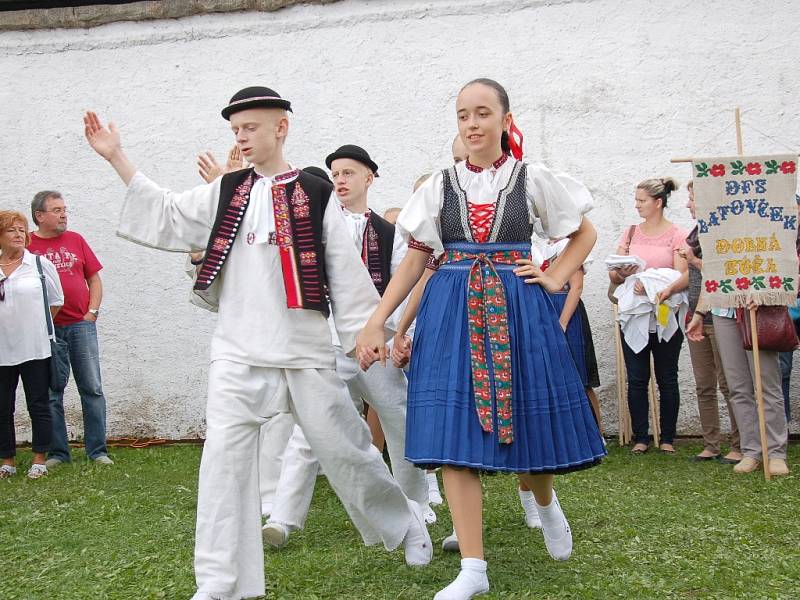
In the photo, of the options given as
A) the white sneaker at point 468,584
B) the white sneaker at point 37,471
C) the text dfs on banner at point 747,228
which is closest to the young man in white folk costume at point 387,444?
the white sneaker at point 468,584

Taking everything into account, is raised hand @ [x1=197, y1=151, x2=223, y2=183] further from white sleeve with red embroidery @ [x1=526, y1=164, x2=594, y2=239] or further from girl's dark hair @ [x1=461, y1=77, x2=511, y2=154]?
white sleeve with red embroidery @ [x1=526, y1=164, x2=594, y2=239]

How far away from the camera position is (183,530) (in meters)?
5.59

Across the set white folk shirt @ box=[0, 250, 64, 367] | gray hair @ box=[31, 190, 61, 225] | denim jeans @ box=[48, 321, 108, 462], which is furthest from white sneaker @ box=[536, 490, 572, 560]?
gray hair @ box=[31, 190, 61, 225]

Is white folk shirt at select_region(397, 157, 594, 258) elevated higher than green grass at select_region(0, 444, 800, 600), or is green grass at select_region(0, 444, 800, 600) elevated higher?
white folk shirt at select_region(397, 157, 594, 258)

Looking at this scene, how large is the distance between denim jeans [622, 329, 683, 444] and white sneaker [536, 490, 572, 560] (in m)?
3.71

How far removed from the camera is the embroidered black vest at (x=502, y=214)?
13.6 feet

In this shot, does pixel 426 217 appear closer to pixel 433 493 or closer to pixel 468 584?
pixel 468 584

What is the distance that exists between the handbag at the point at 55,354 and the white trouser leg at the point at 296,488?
137 inches

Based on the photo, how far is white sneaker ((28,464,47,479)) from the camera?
25.5 ft

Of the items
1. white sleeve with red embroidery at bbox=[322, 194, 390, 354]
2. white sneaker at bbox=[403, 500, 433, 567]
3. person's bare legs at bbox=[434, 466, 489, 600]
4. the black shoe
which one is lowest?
the black shoe

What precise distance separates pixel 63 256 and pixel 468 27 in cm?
392

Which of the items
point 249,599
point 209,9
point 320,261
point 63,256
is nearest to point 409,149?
point 209,9

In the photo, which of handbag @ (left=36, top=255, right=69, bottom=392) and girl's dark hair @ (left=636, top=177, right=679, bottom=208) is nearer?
handbag @ (left=36, top=255, right=69, bottom=392)

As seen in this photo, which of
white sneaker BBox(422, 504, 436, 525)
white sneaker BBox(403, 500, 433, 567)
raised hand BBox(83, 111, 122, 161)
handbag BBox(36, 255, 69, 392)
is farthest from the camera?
handbag BBox(36, 255, 69, 392)
